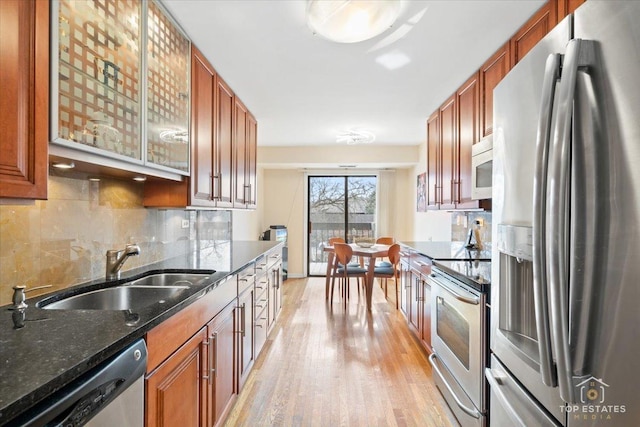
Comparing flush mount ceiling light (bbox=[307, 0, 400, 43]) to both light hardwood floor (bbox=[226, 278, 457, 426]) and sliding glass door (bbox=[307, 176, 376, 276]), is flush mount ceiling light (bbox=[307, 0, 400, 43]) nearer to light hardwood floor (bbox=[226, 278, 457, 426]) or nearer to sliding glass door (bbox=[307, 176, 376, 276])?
light hardwood floor (bbox=[226, 278, 457, 426])

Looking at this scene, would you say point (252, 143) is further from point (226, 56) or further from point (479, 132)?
point (479, 132)

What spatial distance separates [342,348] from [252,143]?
2.40m

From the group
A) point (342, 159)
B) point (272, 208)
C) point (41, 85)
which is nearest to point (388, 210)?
point (342, 159)

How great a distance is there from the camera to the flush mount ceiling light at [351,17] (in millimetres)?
1584

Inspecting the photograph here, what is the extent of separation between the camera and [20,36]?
936 mm

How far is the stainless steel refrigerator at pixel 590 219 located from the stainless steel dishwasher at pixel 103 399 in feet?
3.82

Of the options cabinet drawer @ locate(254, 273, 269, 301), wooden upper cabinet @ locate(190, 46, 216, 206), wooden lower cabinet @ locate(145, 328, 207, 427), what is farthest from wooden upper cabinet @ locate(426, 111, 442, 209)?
wooden lower cabinet @ locate(145, 328, 207, 427)

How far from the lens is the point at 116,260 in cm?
177

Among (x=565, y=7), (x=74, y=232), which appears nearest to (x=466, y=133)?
(x=565, y=7)

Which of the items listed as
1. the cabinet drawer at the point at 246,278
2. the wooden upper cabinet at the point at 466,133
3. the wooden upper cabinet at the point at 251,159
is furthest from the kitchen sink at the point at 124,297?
the wooden upper cabinet at the point at 466,133

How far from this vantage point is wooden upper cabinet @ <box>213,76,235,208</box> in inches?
102

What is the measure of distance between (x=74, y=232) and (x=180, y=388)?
3.04ft

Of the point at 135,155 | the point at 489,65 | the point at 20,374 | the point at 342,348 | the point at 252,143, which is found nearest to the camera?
the point at 20,374

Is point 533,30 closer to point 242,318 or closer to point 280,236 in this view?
point 242,318
